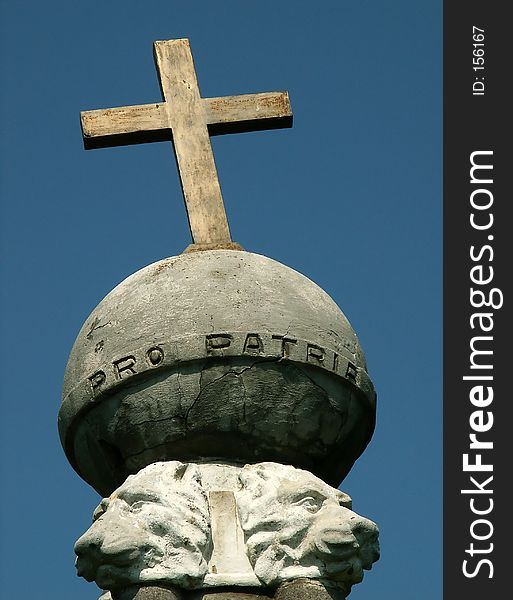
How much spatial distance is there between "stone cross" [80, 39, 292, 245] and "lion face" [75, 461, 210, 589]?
170cm

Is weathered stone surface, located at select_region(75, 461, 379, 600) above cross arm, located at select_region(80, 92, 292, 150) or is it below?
below

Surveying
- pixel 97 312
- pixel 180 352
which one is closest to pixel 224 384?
pixel 180 352

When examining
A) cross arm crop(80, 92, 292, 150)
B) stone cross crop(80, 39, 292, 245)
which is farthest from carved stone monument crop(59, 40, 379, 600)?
cross arm crop(80, 92, 292, 150)

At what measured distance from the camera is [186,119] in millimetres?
9312

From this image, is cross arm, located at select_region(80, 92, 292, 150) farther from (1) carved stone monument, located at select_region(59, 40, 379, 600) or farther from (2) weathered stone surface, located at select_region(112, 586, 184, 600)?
(2) weathered stone surface, located at select_region(112, 586, 184, 600)

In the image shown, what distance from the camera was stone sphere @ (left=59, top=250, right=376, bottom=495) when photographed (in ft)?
26.3

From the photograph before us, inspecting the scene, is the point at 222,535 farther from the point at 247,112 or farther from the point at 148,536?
the point at 247,112

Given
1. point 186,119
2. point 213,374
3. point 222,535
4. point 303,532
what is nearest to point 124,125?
point 186,119

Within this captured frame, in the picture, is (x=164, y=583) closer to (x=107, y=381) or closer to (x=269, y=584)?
(x=269, y=584)

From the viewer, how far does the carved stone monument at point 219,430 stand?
25.0 ft

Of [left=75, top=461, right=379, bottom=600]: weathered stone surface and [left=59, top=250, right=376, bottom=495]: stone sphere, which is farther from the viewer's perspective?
[left=59, top=250, right=376, bottom=495]: stone sphere

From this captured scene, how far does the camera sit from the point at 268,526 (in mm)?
7719

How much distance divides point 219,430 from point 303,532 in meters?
0.63

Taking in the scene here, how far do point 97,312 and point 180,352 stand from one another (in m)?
0.59
